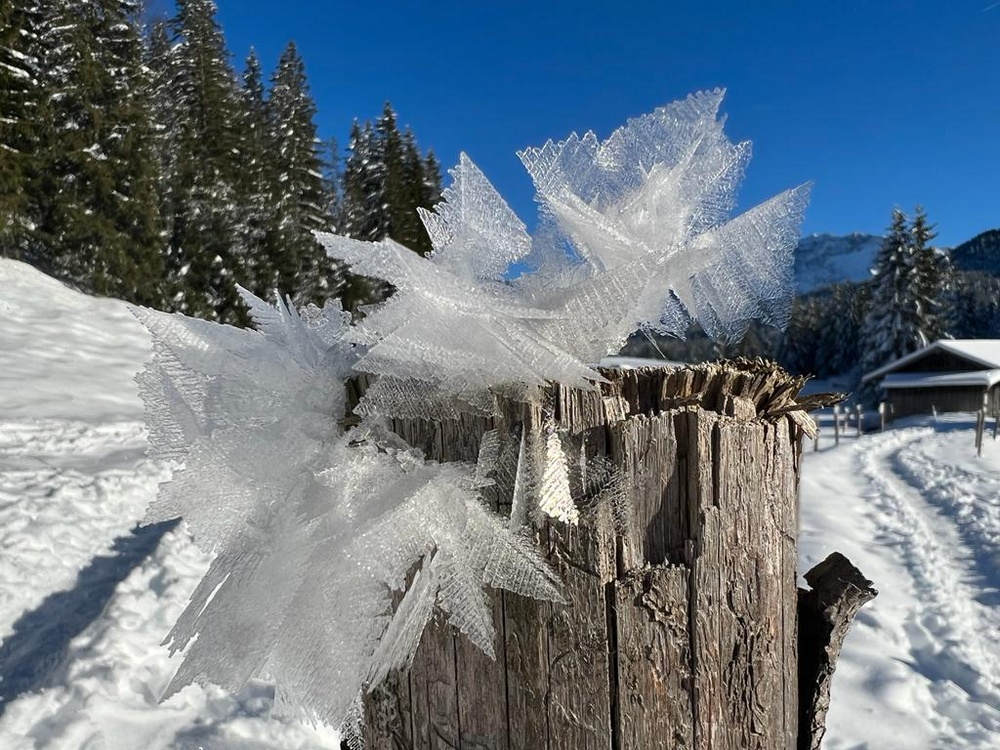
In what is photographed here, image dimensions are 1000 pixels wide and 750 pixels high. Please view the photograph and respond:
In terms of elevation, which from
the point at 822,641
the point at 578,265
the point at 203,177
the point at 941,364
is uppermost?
the point at 203,177

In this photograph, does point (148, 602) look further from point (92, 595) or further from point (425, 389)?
point (425, 389)

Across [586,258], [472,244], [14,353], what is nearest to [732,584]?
[586,258]

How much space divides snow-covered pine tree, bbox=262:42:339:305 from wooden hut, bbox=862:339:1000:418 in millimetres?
25660

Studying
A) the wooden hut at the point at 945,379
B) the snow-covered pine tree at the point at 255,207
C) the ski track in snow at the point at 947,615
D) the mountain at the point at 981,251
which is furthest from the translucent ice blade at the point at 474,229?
the mountain at the point at 981,251

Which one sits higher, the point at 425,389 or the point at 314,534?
the point at 425,389

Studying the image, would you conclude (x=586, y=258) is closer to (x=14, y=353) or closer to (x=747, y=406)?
(x=747, y=406)

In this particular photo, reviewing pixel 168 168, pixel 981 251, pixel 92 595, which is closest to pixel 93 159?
pixel 168 168

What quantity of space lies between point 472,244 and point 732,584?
0.69 m

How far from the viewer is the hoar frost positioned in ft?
2.89

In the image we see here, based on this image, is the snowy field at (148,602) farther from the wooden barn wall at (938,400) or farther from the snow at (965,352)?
the wooden barn wall at (938,400)

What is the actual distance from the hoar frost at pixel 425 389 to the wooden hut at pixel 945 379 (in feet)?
101

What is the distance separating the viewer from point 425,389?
92cm

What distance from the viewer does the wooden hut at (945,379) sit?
27.1m

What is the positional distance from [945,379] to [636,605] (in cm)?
3282
